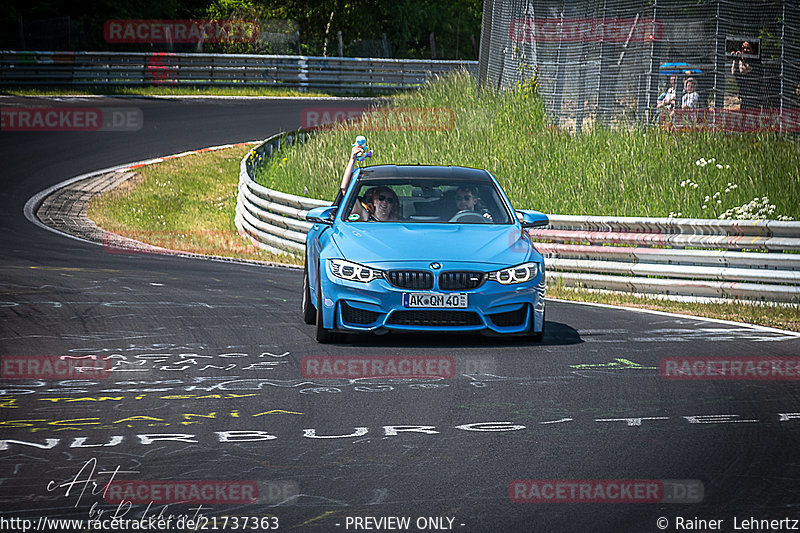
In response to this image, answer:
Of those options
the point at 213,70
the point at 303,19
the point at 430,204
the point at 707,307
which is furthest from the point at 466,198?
the point at 303,19

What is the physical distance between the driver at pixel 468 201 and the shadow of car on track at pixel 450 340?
3.92 feet

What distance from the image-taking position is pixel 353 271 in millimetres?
9680

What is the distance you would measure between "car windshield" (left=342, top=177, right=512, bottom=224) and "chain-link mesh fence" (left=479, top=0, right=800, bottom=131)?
10519 millimetres

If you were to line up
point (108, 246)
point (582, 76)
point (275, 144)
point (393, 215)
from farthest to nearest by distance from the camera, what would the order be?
1. point (275, 144)
2. point (582, 76)
3. point (108, 246)
4. point (393, 215)

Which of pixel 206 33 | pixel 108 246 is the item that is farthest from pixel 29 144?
pixel 206 33

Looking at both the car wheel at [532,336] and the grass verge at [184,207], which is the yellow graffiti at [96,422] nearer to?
the car wheel at [532,336]

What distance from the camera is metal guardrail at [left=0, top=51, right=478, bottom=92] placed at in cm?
3922

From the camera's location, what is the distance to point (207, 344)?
32.9 ft

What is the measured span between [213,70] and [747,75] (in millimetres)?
25270

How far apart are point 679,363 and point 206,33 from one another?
43.1 m

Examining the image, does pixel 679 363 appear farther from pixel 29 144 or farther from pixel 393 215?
pixel 29 144

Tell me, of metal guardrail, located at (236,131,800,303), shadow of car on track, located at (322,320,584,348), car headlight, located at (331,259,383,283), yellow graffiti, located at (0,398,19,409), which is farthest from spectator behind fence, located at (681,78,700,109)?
yellow graffiti, located at (0,398,19,409)

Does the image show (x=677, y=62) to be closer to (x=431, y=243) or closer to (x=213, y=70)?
(x=431, y=243)

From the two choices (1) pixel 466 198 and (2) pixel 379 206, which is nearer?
(2) pixel 379 206
